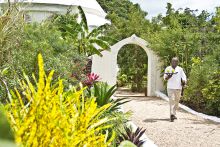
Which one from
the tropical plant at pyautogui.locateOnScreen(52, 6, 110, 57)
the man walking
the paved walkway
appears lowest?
the paved walkway

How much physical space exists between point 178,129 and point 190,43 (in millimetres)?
9270

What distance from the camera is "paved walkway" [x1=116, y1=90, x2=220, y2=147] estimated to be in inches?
361

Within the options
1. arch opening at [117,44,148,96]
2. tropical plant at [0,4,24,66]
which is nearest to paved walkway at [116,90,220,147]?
tropical plant at [0,4,24,66]

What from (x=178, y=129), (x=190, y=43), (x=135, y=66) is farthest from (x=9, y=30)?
(x=135, y=66)

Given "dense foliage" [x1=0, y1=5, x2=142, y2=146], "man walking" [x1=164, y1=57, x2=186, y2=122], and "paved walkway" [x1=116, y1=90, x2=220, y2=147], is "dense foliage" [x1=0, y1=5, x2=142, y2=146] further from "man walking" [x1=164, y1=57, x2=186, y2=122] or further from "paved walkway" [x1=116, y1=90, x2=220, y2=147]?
→ "man walking" [x1=164, y1=57, x2=186, y2=122]

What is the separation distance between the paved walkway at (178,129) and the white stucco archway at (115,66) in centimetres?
569

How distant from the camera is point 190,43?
19.4m

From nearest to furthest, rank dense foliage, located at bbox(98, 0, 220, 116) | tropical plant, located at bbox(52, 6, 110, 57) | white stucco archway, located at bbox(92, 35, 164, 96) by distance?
dense foliage, located at bbox(98, 0, 220, 116) → tropical plant, located at bbox(52, 6, 110, 57) → white stucco archway, located at bbox(92, 35, 164, 96)

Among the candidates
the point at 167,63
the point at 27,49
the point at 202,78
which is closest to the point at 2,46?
the point at 27,49

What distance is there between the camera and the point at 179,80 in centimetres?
1170

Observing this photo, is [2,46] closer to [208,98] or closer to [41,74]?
[41,74]

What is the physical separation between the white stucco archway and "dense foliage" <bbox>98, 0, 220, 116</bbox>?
0.53 metres

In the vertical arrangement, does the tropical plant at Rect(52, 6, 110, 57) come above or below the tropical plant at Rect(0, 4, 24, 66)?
above

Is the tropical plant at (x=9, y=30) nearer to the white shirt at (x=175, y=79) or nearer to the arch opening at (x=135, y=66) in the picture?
the white shirt at (x=175, y=79)
